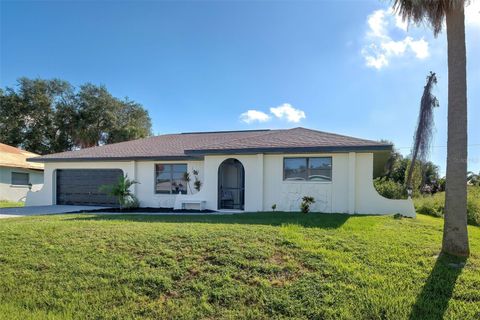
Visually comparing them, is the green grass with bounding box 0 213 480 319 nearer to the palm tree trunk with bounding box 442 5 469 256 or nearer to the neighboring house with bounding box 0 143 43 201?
the palm tree trunk with bounding box 442 5 469 256

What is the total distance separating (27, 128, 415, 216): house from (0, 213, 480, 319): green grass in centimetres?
530

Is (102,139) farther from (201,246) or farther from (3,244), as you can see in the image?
(201,246)

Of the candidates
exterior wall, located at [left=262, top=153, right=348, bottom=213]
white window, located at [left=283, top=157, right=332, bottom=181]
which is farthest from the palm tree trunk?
white window, located at [left=283, top=157, right=332, bottom=181]

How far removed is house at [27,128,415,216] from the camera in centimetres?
1278

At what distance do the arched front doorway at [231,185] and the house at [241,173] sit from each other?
55 mm

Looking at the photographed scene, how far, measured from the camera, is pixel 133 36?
16703mm

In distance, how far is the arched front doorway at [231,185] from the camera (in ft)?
50.9

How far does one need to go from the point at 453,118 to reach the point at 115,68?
21318 mm

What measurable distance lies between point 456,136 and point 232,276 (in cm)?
509

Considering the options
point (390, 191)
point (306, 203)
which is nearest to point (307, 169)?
point (306, 203)

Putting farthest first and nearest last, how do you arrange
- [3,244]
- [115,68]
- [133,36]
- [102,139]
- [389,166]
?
[102,139]
[389,166]
[115,68]
[133,36]
[3,244]

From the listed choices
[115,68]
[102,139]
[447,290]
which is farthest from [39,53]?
[447,290]

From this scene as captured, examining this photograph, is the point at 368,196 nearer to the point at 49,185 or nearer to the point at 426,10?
the point at 426,10

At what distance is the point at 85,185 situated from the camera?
1830cm
